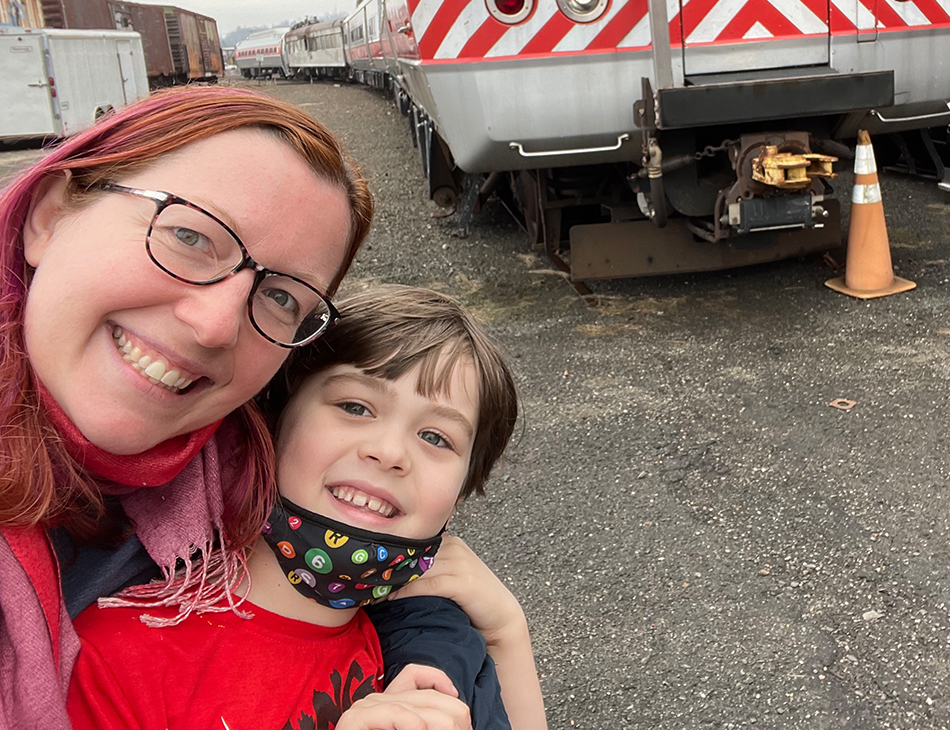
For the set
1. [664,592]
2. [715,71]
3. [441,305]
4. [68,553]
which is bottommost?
[664,592]

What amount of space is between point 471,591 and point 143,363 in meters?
0.68

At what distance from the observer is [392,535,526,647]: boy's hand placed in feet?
4.87

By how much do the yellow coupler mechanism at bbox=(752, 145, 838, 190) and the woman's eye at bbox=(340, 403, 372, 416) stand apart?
3160 mm

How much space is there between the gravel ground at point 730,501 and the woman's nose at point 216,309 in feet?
5.19

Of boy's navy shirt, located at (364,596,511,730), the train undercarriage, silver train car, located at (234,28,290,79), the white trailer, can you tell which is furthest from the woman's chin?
silver train car, located at (234,28,290,79)

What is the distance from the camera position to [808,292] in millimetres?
4969

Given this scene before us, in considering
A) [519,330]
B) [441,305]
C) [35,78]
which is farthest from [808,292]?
[35,78]

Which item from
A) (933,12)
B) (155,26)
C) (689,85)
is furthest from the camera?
(155,26)

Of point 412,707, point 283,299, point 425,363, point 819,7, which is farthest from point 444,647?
point 819,7

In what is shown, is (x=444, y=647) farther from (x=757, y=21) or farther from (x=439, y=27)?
(x=757, y=21)

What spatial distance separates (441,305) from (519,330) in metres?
3.19

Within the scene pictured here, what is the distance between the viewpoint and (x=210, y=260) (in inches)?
43.7

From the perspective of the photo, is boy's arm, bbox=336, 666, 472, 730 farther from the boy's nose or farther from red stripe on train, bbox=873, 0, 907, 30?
red stripe on train, bbox=873, 0, 907, 30

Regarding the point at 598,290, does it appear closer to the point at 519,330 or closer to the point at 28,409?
the point at 519,330
